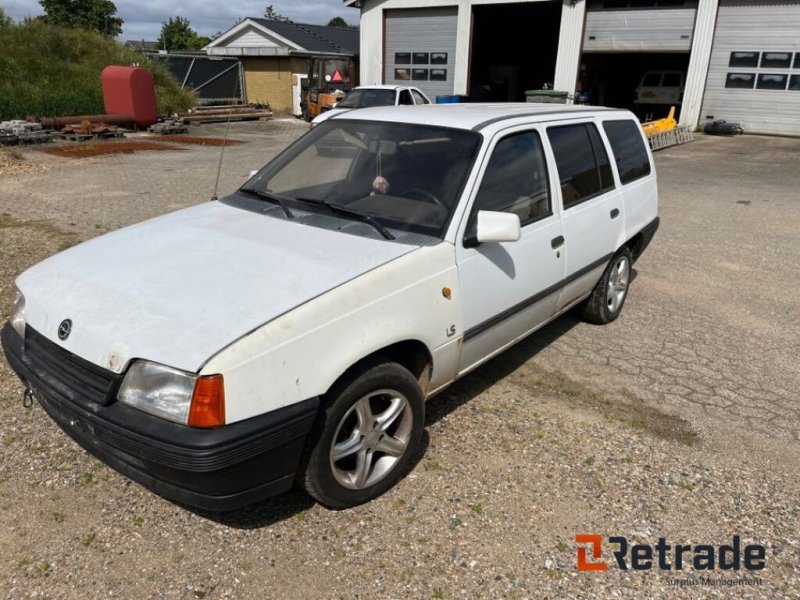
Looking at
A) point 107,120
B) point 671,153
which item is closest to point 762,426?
point 671,153

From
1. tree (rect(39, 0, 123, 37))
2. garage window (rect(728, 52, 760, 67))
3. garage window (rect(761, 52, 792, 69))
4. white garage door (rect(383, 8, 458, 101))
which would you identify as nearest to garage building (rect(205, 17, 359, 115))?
white garage door (rect(383, 8, 458, 101))

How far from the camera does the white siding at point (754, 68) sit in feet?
60.7

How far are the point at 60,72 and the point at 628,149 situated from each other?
2124 cm

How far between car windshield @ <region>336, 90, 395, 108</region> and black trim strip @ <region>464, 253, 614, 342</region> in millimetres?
12250

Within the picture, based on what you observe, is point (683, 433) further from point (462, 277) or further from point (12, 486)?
point (12, 486)

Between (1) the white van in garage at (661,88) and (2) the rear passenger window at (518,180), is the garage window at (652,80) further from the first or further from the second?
(2) the rear passenger window at (518,180)

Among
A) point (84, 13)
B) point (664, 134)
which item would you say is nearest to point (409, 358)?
point (664, 134)

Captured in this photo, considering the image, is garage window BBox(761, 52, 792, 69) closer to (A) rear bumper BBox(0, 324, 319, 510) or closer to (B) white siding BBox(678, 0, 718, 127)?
(B) white siding BBox(678, 0, 718, 127)

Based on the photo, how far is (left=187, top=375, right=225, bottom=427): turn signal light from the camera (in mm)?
2199

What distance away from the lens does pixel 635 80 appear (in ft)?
93.2

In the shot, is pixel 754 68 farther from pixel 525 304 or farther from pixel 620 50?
pixel 525 304

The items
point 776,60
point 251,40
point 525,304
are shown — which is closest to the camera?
point 525,304

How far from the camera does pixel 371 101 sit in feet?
51.6

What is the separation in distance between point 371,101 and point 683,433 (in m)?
13.7
